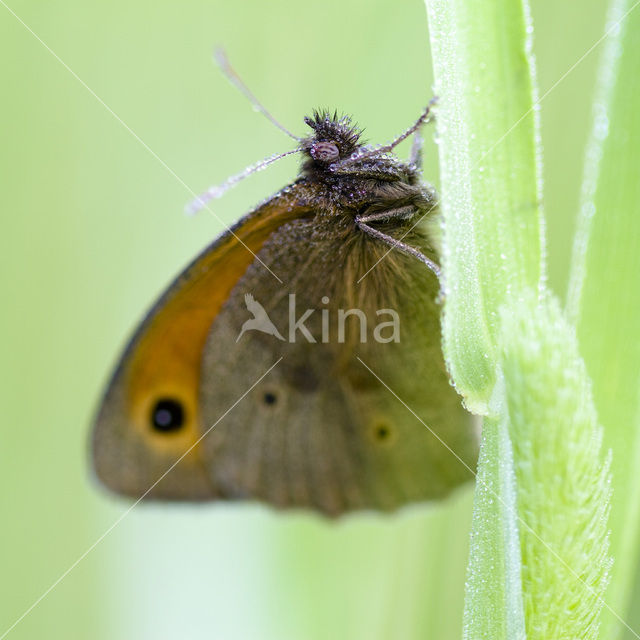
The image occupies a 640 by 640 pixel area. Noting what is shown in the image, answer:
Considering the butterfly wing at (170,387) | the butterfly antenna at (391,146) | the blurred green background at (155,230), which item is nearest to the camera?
the butterfly antenna at (391,146)

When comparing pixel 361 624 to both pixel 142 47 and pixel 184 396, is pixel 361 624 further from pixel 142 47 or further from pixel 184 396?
pixel 142 47

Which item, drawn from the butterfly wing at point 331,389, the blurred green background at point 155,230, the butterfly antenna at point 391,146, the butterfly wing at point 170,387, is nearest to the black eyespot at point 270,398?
the butterfly wing at point 331,389

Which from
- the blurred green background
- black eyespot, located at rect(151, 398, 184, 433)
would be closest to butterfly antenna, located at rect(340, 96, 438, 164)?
the blurred green background

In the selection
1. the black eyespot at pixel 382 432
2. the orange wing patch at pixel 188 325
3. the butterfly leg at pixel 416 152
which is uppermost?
the butterfly leg at pixel 416 152

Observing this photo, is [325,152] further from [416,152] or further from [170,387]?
[170,387]

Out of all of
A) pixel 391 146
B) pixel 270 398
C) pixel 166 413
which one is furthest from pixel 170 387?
pixel 391 146

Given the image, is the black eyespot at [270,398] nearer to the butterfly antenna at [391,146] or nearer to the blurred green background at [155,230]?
the blurred green background at [155,230]
